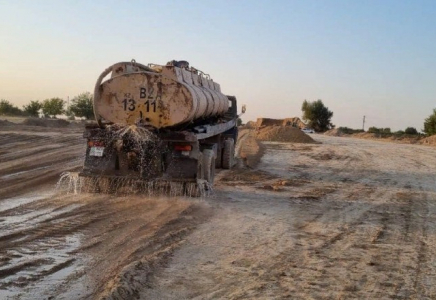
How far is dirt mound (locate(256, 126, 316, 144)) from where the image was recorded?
4253 centimetres

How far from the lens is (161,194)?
11203 millimetres

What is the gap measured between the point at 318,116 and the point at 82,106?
45.4m

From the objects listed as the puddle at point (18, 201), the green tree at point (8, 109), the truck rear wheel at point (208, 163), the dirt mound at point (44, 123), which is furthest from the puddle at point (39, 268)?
the green tree at point (8, 109)

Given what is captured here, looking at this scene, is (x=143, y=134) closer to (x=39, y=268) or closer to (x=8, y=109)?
(x=39, y=268)

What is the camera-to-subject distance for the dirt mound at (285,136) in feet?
140

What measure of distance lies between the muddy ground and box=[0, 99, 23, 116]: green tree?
50818mm

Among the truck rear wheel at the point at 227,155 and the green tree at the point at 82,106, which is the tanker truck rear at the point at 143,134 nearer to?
the truck rear wheel at the point at 227,155

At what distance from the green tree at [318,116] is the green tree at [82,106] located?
43461 mm

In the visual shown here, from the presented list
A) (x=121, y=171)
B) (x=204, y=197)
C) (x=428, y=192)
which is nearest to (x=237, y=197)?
(x=204, y=197)

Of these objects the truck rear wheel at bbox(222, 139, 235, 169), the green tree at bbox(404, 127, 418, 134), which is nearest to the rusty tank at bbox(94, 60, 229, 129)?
the truck rear wheel at bbox(222, 139, 235, 169)

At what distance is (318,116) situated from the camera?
96438 millimetres

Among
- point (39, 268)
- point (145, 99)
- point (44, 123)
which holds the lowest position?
point (39, 268)

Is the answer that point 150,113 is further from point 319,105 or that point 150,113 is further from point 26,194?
point 319,105

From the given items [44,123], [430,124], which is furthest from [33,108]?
[430,124]
